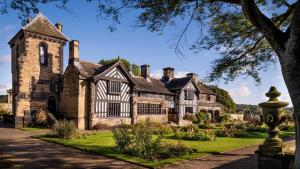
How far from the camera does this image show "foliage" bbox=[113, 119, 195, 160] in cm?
1241

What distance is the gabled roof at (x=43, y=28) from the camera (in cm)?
3084

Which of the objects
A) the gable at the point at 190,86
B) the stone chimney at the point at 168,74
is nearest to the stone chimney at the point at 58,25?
the stone chimney at the point at 168,74

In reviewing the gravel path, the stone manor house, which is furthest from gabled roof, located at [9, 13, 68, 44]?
the gravel path

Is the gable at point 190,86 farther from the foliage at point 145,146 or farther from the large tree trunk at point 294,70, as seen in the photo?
the large tree trunk at point 294,70

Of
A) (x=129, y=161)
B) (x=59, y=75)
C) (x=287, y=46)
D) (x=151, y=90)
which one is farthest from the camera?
(x=151, y=90)

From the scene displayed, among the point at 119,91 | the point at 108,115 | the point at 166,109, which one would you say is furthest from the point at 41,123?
the point at 166,109

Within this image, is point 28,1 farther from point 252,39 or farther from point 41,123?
point 41,123

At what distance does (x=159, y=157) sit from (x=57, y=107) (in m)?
21.9

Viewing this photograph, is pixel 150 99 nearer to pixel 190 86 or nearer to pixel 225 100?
pixel 190 86

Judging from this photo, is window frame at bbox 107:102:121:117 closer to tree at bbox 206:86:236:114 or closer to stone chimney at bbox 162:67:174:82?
stone chimney at bbox 162:67:174:82

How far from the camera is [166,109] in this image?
3803cm

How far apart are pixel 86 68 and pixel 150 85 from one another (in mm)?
10582

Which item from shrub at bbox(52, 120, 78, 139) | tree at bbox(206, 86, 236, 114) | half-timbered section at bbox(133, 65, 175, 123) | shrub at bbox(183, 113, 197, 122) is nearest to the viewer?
shrub at bbox(52, 120, 78, 139)

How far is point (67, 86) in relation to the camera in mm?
29625
